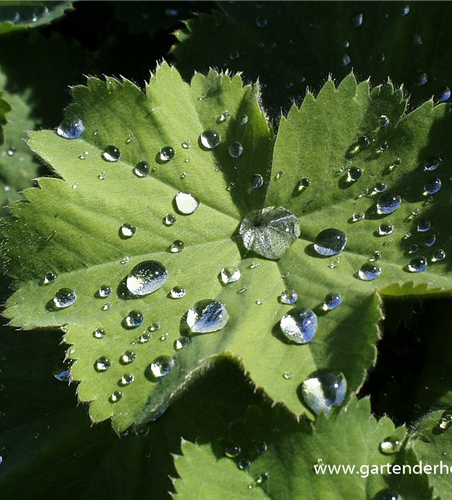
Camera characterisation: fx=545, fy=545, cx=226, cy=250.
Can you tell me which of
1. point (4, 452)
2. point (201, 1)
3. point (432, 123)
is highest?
Answer: point (201, 1)

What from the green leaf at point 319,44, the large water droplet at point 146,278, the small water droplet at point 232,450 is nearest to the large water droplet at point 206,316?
the large water droplet at point 146,278

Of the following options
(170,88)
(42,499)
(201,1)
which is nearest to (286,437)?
(42,499)

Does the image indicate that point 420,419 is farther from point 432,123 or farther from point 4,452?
point 4,452

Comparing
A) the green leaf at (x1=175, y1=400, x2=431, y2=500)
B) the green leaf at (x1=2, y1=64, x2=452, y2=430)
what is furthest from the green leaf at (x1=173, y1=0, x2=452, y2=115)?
the green leaf at (x1=175, y1=400, x2=431, y2=500)

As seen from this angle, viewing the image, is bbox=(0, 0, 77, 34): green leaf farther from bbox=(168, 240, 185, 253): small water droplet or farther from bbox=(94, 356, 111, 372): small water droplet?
bbox=(94, 356, 111, 372): small water droplet

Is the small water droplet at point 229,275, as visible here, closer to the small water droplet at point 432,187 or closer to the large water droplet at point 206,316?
the large water droplet at point 206,316

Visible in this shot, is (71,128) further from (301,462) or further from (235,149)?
(301,462)
